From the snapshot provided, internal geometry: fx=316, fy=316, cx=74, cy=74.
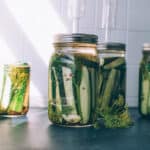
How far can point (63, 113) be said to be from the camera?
2.30ft

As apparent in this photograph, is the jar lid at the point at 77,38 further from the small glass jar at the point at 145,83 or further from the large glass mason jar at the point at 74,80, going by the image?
the small glass jar at the point at 145,83

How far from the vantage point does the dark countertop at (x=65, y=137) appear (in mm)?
573

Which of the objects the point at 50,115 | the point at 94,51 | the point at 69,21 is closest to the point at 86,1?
the point at 69,21

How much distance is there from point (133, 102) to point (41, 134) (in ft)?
1.46

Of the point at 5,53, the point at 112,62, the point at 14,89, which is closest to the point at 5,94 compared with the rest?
the point at 14,89

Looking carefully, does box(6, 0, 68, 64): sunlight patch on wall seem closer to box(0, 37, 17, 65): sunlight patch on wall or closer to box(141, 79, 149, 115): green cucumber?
box(0, 37, 17, 65): sunlight patch on wall

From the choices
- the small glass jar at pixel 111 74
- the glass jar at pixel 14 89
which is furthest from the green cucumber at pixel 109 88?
the glass jar at pixel 14 89

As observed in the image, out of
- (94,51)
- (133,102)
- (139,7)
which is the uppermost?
(139,7)

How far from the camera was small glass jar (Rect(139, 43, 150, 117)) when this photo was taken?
0.84 metres

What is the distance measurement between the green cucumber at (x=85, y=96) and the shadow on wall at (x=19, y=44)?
12.4 inches

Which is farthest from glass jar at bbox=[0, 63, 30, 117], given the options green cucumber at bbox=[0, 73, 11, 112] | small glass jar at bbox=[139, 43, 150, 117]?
small glass jar at bbox=[139, 43, 150, 117]

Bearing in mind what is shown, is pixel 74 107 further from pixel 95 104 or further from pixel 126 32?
pixel 126 32

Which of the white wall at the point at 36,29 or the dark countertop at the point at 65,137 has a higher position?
the white wall at the point at 36,29

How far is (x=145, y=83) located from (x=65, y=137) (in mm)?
318
